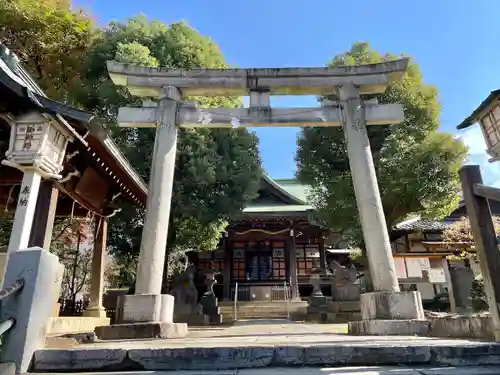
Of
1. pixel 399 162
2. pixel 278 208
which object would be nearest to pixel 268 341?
pixel 399 162

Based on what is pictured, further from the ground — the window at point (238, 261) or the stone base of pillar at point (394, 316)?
the window at point (238, 261)

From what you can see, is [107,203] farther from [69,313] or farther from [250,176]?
[250,176]

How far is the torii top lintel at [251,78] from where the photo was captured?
870 centimetres

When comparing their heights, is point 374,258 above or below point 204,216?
below

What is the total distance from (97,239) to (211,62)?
9410 mm

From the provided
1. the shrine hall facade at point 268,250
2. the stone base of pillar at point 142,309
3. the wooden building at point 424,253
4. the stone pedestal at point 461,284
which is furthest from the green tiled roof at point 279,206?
the stone base of pillar at point 142,309

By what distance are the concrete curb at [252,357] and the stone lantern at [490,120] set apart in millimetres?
7186

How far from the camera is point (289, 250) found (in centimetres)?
2125

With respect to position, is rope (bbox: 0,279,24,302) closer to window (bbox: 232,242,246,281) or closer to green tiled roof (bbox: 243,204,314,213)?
green tiled roof (bbox: 243,204,314,213)

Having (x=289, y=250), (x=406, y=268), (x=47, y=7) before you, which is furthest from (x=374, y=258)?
(x=406, y=268)

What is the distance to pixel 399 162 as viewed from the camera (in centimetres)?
1488

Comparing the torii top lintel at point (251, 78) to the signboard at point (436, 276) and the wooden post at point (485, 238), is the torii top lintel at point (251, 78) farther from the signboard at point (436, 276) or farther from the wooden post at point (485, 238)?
the signboard at point (436, 276)

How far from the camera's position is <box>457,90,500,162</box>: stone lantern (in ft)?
28.2

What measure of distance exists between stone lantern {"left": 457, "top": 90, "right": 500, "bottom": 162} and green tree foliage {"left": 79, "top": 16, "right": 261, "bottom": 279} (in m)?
8.70
